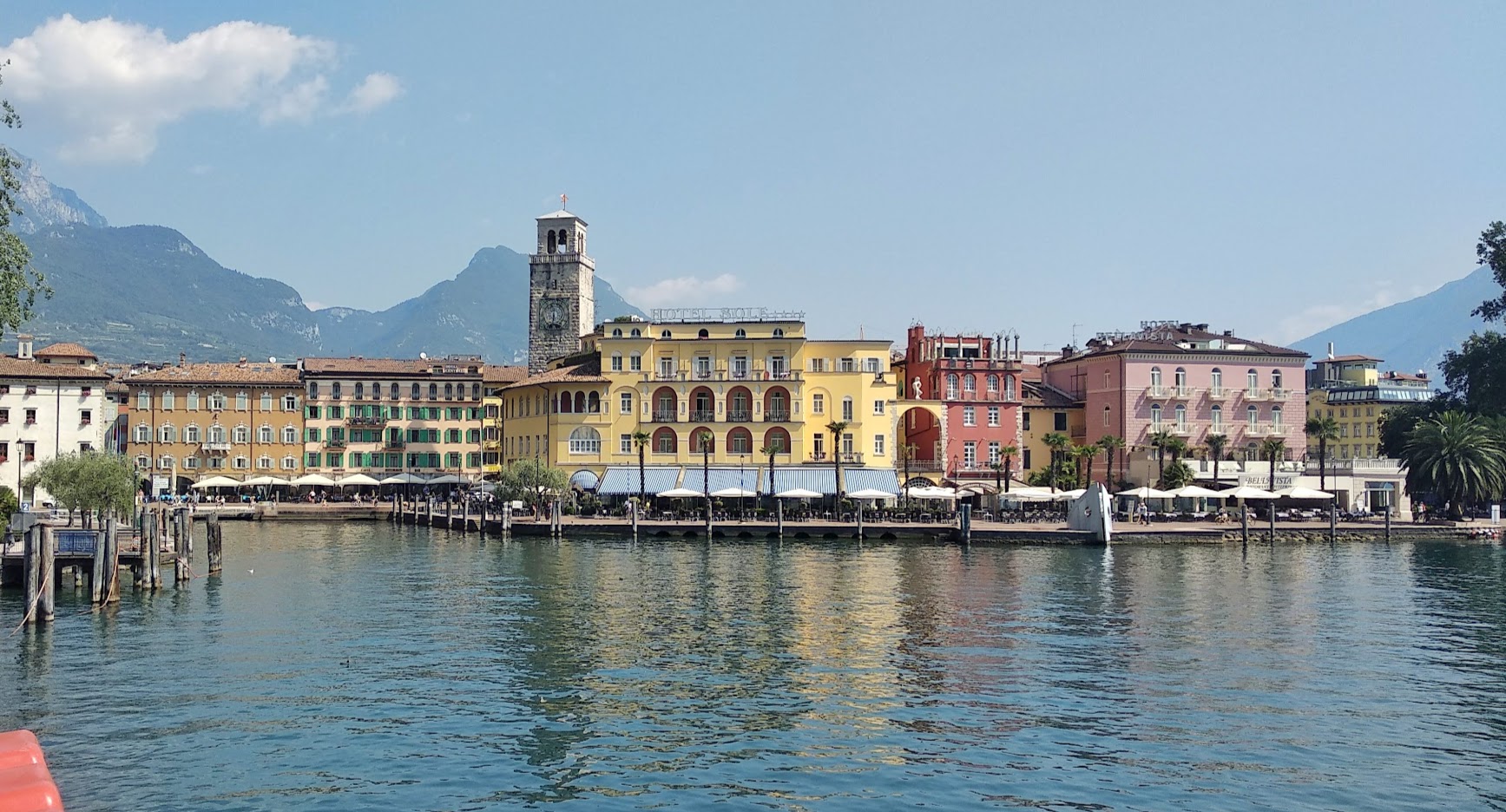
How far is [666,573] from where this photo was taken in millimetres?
48312

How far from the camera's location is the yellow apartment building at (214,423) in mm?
97750

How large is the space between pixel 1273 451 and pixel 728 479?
34448mm

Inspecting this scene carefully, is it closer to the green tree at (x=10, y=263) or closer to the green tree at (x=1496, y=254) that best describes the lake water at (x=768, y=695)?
the green tree at (x=10, y=263)

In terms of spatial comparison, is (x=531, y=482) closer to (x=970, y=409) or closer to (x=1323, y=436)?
(x=970, y=409)

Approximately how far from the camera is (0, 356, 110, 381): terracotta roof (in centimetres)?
7600

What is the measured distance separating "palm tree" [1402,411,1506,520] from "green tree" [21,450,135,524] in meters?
69.3

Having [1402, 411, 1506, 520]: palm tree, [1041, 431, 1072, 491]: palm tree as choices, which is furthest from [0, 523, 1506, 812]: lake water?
[1041, 431, 1072, 491]: palm tree

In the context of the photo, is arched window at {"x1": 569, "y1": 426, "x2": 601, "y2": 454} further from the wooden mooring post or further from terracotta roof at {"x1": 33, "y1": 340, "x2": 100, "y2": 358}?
terracotta roof at {"x1": 33, "y1": 340, "x2": 100, "y2": 358}

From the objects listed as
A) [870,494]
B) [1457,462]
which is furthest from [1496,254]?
[870,494]

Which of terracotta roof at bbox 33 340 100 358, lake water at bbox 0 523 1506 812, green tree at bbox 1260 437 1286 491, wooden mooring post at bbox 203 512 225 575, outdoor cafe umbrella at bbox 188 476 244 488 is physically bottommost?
lake water at bbox 0 523 1506 812

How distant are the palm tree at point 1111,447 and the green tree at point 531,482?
3407 centimetres

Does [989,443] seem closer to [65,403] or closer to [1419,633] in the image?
[1419,633]

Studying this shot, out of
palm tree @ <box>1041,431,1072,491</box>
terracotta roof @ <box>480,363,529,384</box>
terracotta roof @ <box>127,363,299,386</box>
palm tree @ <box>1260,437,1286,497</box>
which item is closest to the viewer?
palm tree @ <box>1041,431,1072,491</box>

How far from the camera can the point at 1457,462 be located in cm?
7412
